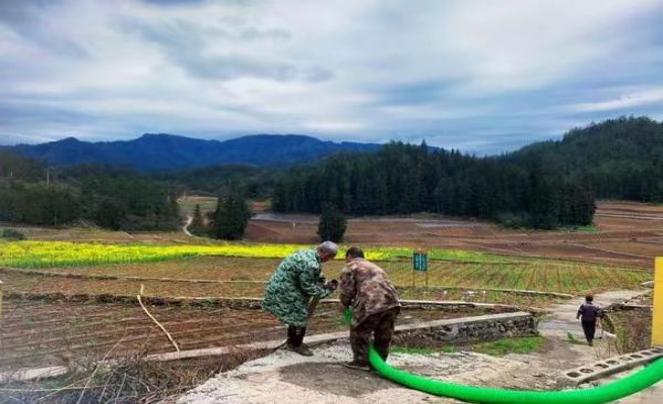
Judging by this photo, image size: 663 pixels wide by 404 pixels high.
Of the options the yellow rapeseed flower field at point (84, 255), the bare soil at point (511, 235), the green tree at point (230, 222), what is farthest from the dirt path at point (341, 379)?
the green tree at point (230, 222)

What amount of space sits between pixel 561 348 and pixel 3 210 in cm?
5848

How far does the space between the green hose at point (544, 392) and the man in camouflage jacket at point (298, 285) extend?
117 cm

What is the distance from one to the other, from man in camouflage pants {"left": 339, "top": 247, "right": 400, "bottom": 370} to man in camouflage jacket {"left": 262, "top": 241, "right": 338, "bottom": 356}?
23 cm

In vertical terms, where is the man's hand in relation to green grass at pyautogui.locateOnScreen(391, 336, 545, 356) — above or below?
above

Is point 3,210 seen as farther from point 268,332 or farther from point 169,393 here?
point 169,393

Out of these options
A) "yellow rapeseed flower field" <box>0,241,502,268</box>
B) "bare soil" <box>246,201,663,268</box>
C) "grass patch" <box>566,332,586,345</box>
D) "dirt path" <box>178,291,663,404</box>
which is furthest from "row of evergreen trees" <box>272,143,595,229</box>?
"dirt path" <box>178,291,663,404</box>

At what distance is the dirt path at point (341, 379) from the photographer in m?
5.48

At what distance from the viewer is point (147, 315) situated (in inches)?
511

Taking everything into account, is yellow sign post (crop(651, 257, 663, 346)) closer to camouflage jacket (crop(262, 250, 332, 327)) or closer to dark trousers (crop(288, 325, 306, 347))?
camouflage jacket (crop(262, 250, 332, 327))

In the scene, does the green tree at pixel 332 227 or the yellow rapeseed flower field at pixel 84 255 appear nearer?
the yellow rapeseed flower field at pixel 84 255

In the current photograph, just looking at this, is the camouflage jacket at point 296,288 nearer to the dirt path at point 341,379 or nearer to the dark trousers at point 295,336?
the dark trousers at point 295,336

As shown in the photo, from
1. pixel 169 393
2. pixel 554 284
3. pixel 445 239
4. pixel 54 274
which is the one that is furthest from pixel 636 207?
pixel 169 393

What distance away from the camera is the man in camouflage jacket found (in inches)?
255

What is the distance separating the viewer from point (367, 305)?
6.19m
